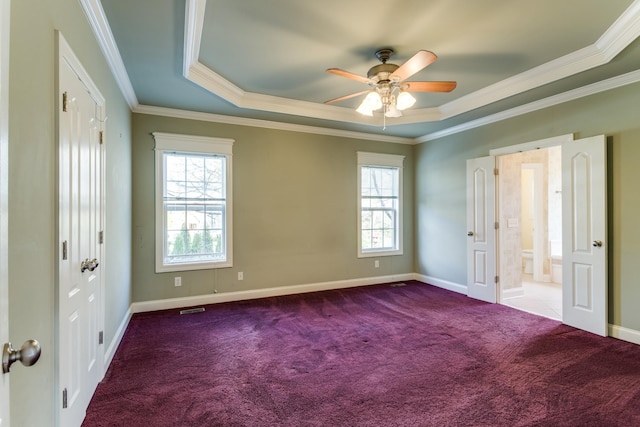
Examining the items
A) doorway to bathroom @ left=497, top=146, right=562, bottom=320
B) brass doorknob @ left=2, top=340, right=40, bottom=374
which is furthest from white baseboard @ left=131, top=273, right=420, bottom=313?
brass doorknob @ left=2, top=340, right=40, bottom=374

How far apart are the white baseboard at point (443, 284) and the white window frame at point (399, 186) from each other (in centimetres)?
58

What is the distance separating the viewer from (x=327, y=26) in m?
2.70

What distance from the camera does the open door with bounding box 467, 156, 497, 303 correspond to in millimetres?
4668

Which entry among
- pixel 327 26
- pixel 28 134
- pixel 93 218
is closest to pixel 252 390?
pixel 93 218

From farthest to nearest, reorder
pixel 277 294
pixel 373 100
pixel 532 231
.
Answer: pixel 532 231
pixel 277 294
pixel 373 100

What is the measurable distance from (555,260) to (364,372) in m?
5.36

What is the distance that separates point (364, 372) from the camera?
106 inches

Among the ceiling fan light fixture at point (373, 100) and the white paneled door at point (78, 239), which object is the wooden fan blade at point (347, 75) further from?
the white paneled door at point (78, 239)

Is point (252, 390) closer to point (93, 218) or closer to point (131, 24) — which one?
point (93, 218)

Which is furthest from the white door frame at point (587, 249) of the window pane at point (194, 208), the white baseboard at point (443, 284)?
the window pane at point (194, 208)

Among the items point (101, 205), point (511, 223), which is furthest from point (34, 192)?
point (511, 223)

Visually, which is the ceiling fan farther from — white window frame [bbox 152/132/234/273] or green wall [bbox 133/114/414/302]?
white window frame [bbox 152/132/234/273]

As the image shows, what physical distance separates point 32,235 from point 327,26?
248 cm

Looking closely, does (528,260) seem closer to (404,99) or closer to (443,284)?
(443,284)
